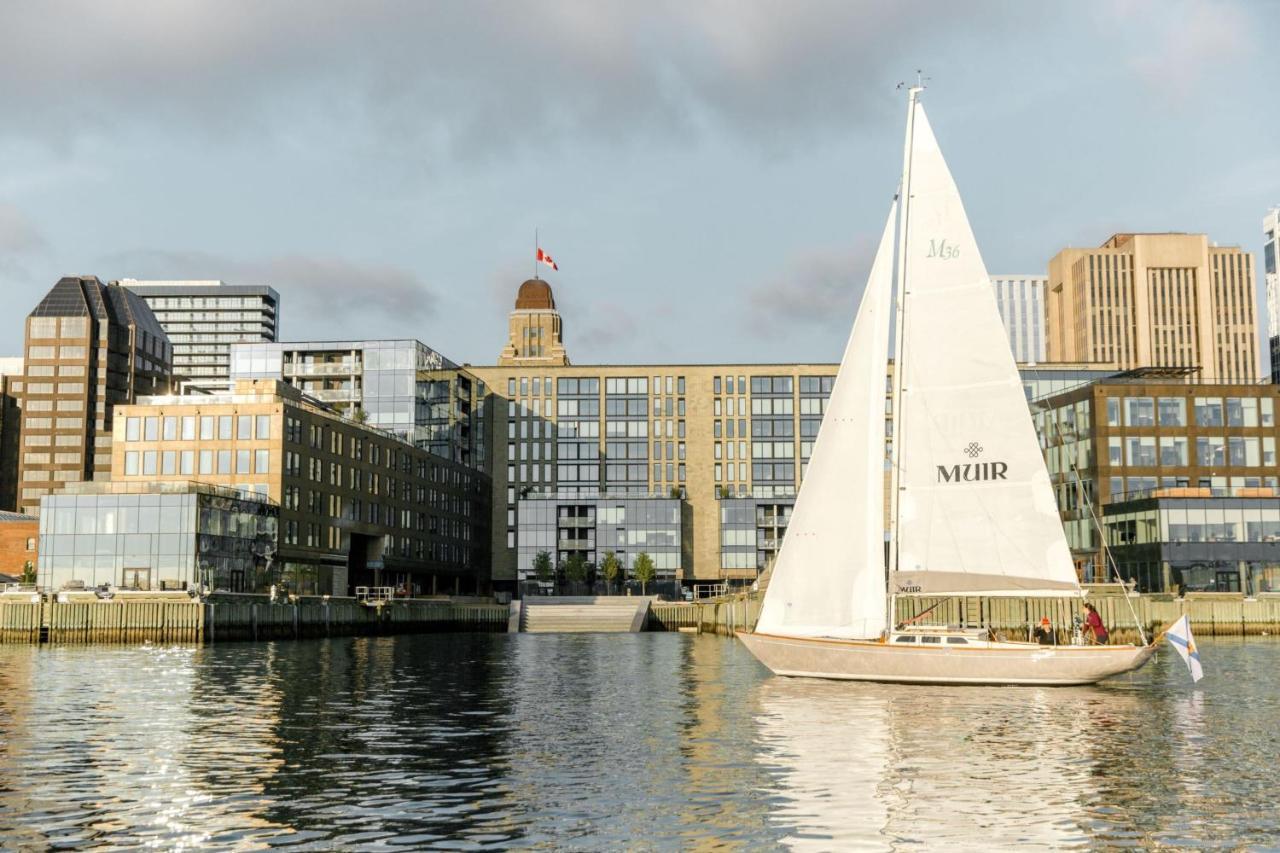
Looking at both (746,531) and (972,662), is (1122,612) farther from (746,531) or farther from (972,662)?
(746,531)

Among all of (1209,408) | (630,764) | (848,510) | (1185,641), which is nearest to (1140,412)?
(1209,408)

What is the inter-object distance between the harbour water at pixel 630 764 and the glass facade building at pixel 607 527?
123 meters

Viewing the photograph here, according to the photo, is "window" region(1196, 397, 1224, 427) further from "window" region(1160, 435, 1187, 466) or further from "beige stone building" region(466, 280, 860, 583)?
"beige stone building" region(466, 280, 860, 583)

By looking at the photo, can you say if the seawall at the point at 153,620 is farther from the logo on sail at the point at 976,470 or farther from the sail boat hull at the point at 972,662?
the logo on sail at the point at 976,470

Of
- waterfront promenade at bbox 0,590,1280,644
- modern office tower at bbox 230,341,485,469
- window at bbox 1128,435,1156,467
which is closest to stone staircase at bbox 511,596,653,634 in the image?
waterfront promenade at bbox 0,590,1280,644

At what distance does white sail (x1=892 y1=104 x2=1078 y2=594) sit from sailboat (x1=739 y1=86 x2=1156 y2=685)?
0.16 ft

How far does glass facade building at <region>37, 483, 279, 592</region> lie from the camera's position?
343 feet

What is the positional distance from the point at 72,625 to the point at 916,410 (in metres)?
61.0

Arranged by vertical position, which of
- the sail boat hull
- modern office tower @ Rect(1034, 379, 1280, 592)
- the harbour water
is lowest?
the harbour water

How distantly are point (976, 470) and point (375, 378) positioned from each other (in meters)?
126

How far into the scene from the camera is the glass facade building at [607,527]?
17662 cm

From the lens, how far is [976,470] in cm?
4644

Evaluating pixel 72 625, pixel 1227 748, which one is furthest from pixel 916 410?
pixel 72 625

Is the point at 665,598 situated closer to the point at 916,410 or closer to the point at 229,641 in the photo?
the point at 229,641
